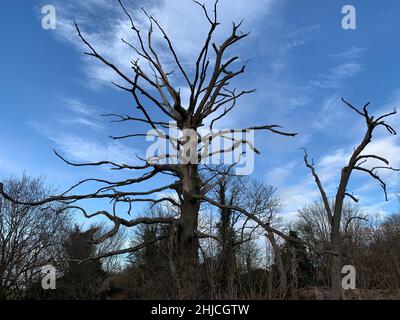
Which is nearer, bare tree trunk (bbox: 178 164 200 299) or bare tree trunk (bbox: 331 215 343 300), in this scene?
bare tree trunk (bbox: 331 215 343 300)

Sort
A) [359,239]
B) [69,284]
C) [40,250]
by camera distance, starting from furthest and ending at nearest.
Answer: [40,250] → [69,284] → [359,239]

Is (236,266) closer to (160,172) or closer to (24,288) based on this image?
(160,172)

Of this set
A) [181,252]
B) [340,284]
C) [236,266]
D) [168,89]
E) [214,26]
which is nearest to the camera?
[236,266]

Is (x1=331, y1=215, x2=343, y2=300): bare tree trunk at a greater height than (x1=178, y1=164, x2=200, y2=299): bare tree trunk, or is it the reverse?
(x1=178, y1=164, x2=200, y2=299): bare tree trunk

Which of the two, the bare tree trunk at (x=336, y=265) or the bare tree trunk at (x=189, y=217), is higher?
the bare tree trunk at (x=189, y=217)

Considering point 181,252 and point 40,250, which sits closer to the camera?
point 181,252

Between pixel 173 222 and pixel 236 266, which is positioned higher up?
pixel 173 222

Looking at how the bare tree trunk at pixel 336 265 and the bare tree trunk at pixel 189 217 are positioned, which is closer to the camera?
the bare tree trunk at pixel 336 265

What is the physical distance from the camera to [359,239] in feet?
28.0

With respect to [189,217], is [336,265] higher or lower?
lower

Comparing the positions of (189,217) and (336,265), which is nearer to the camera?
(336,265)
